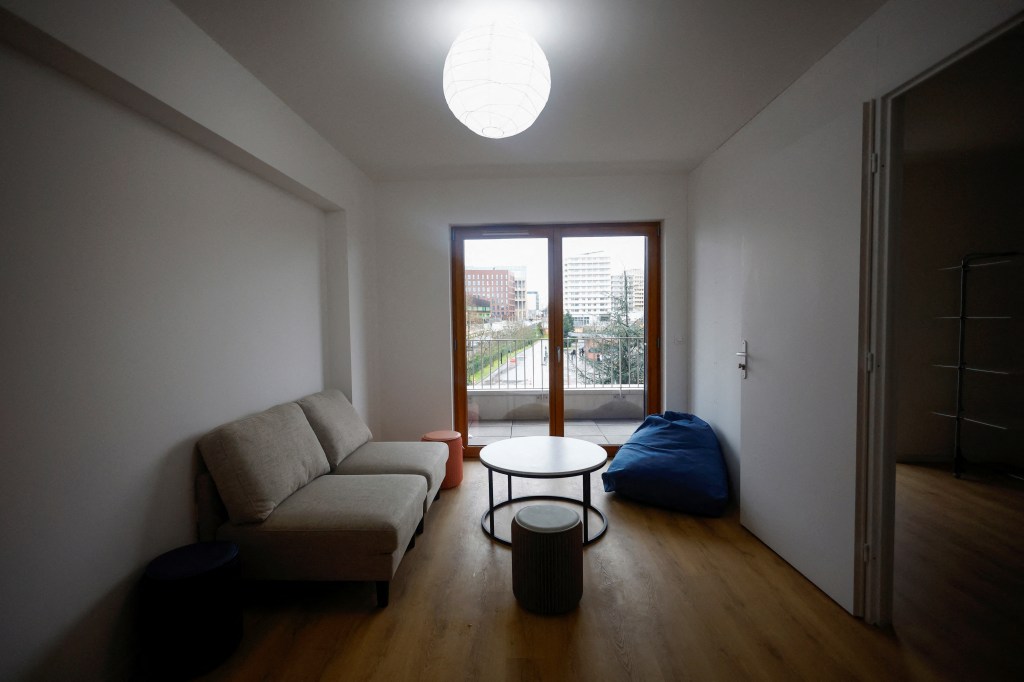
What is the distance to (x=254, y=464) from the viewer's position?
2.09 metres

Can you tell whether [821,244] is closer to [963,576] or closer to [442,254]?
[963,576]

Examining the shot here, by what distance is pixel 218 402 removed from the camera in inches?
88.0

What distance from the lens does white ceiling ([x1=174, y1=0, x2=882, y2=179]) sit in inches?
72.5

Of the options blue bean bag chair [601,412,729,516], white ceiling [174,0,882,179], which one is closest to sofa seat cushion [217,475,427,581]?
blue bean bag chair [601,412,729,516]

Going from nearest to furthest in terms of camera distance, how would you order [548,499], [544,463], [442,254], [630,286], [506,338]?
[544,463], [548,499], [442,254], [630,286], [506,338]

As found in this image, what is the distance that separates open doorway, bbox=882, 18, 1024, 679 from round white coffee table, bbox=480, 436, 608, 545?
57.4 inches

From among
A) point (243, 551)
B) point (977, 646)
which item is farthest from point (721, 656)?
point (243, 551)

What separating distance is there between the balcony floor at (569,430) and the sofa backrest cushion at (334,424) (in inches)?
53.4

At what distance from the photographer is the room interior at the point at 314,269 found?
4.79 feet

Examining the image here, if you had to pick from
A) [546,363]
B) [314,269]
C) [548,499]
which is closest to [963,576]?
[548,499]

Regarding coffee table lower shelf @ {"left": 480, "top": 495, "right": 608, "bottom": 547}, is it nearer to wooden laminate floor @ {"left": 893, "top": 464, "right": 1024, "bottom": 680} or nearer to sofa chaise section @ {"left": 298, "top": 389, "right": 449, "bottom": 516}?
sofa chaise section @ {"left": 298, "top": 389, "right": 449, "bottom": 516}

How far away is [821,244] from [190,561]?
9.87 ft

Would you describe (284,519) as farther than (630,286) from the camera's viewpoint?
No

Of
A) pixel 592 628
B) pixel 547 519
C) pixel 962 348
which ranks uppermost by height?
pixel 962 348
